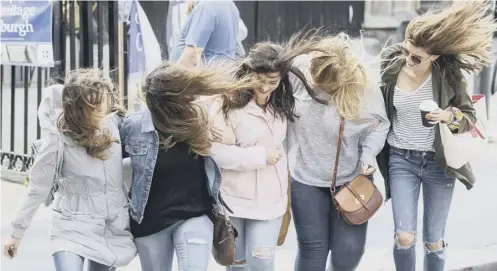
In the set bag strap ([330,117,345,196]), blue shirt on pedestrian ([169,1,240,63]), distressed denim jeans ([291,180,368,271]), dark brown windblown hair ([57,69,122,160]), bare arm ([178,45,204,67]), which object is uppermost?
blue shirt on pedestrian ([169,1,240,63])

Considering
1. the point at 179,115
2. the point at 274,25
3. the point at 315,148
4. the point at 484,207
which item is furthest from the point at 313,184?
the point at 274,25

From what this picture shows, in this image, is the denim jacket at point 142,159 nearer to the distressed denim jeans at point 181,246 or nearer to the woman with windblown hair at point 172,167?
the woman with windblown hair at point 172,167

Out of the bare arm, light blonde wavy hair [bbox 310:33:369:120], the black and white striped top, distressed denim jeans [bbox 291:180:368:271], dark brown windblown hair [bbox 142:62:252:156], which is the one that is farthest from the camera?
the bare arm

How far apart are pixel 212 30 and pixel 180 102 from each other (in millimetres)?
2388

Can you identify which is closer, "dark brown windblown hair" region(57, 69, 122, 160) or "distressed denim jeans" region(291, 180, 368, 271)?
"dark brown windblown hair" region(57, 69, 122, 160)

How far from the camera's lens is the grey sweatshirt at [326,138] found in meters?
4.85

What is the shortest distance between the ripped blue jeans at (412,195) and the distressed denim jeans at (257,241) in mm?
728

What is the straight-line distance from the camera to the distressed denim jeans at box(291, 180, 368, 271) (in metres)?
4.89

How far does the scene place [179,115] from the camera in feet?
14.3

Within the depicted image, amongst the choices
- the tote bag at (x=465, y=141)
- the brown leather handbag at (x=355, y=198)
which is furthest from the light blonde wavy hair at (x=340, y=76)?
the tote bag at (x=465, y=141)

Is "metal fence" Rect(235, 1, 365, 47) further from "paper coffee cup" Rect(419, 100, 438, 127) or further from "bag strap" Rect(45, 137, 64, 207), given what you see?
"bag strap" Rect(45, 137, 64, 207)

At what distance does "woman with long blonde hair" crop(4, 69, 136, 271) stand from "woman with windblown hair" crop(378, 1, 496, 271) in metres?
1.59

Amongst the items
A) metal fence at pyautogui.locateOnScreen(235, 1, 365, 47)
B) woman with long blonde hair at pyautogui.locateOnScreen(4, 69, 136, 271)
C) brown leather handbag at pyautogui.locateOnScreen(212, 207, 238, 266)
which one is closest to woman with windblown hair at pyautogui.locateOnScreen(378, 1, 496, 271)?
brown leather handbag at pyautogui.locateOnScreen(212, 207, 238, 266)

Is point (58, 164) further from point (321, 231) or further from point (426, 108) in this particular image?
point (426, 108)
